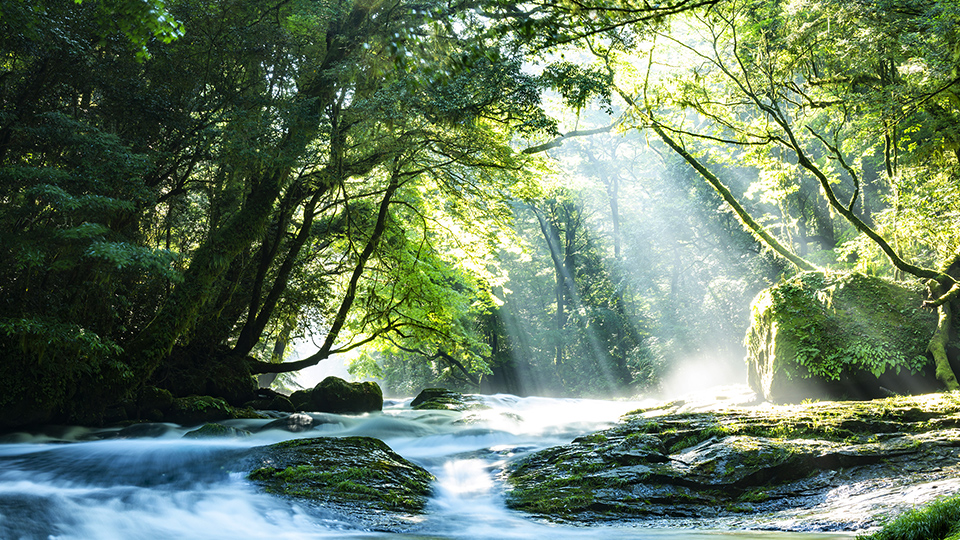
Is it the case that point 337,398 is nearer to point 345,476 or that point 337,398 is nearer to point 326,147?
point 326,147

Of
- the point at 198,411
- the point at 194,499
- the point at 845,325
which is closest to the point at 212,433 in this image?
the point at 198,411

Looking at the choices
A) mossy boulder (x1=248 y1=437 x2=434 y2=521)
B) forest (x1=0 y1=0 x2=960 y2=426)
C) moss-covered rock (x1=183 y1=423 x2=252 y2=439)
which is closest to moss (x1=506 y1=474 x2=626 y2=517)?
mossy boulder (x1=248 y1=437 x2=434 y2=521)

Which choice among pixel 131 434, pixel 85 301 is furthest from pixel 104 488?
pixel 85 301

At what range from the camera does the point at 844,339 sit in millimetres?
9031

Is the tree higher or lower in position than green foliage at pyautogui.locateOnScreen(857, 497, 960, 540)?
higher

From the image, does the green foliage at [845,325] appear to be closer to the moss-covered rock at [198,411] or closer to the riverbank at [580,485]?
the riverbank at [580,485]

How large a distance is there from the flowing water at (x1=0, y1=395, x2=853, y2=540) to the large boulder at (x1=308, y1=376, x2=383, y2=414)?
4678 mm

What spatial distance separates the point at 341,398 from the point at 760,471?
10621 millimetres

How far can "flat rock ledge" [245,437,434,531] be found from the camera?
15.1 feet

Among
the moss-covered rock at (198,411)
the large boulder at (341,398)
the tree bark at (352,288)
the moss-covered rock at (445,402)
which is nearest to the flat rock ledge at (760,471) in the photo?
the moss-covered rock at (198,411)

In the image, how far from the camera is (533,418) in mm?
11969

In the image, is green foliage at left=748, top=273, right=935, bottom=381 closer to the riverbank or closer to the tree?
the riverbank

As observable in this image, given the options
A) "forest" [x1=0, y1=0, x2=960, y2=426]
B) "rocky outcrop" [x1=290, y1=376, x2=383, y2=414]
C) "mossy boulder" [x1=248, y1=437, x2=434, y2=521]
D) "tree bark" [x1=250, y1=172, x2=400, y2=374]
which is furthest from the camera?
"rocky outcrop" [x1=290, y1=376, x2=383, y2=414]

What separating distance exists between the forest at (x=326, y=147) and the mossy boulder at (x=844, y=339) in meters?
0.44
